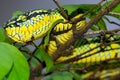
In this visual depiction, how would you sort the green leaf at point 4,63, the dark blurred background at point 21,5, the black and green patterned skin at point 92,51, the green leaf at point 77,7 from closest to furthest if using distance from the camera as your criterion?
the green leaf at point 4,63 → the green leaf at point 77,7 → the black and green patterned skin at point 92,51 → the dark blurred background at point 21,5

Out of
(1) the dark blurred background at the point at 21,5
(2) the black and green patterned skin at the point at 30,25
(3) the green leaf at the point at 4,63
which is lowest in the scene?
(3) the green leaf at the point at 4,63

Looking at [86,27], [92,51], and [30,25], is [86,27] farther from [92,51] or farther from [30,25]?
[92,51]

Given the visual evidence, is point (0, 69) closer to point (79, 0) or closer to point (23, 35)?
point (23, 35)

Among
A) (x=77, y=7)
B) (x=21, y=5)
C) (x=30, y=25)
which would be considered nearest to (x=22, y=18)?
(x=30, y=25)

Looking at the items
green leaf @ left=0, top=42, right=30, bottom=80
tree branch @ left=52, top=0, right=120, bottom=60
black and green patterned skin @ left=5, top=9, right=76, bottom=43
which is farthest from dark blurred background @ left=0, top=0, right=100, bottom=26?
green leaf @ left=0, top=42, right=30, bottom=80

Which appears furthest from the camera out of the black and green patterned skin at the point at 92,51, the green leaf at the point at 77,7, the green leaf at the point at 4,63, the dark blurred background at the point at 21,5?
the dark blurred background at the point at 21,5

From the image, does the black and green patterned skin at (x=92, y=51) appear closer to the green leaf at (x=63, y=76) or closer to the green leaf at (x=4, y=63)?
the green leaf at (x=63, y=76)

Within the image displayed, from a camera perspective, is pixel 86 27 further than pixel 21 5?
No

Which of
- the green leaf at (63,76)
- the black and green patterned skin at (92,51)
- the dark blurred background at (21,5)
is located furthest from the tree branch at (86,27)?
the dark blurred background at (21,5)

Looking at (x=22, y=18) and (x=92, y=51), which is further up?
(x=22, y=18)

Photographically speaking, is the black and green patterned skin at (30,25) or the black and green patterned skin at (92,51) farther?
the black and green patterned skin at (92,51)

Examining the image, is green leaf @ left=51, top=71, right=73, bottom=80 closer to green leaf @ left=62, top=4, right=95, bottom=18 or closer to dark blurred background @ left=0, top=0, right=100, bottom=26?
green leaf @ left=62, top=4, right=95, bottom=18
